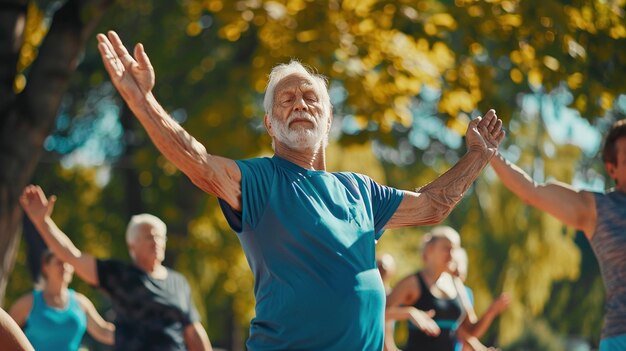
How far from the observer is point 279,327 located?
4340 millimetres

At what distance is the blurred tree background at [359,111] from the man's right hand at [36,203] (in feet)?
7.70

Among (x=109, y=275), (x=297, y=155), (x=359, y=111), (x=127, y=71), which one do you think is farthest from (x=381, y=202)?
(x=359, y=111)

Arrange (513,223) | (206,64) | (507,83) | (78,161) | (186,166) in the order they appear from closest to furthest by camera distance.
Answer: (186,166)
(206,64)
(507,83)
(78,161)
(513,223)

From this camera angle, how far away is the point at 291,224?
172 inches

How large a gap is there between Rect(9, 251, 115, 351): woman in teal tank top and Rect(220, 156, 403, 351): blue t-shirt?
5.18m

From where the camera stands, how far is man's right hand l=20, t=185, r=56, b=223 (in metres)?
7.42

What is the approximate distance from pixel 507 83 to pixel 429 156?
453cm

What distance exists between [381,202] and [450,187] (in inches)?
12.4

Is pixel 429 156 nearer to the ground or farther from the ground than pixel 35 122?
nearer to the ground

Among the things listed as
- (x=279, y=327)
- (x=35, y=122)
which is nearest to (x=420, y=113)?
(x=35, y=122)

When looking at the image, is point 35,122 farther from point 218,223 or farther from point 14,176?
point 218,223

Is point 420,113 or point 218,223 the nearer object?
point 218,223

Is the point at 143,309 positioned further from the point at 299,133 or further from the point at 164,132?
the point at 164,132

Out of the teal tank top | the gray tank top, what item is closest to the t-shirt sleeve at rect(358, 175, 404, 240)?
the gray tank top
